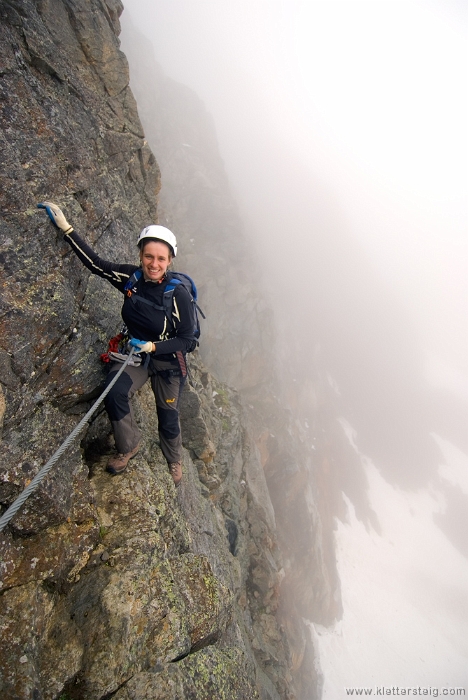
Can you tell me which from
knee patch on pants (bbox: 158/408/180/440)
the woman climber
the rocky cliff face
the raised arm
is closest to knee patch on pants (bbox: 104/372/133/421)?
the woman climber

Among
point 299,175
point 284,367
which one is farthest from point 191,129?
point 284,367

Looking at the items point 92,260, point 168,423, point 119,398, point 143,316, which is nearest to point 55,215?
point 92,260

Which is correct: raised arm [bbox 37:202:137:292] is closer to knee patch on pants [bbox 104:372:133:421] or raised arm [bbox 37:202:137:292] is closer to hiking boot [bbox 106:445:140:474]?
knee patch on pants [bbox 104:372:133:421]

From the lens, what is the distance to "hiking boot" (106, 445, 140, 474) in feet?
20.3

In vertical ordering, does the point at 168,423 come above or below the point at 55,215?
below

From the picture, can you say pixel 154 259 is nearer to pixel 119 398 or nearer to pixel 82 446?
pixel 119 398

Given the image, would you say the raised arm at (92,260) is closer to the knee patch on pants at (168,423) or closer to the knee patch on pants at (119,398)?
the knee patch on pants at (119,398)

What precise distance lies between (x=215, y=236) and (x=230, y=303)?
12.4 metres

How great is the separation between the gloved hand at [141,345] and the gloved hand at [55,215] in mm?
2234

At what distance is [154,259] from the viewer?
223 inches

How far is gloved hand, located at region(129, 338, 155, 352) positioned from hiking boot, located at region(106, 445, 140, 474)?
2.08 metres

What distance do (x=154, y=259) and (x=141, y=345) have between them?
1.50 meters

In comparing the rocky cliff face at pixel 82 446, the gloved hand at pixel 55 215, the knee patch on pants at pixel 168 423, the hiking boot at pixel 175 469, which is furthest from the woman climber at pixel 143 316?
the hiking boot at pixel 175 469

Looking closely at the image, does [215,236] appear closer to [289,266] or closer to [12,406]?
[289,266]
